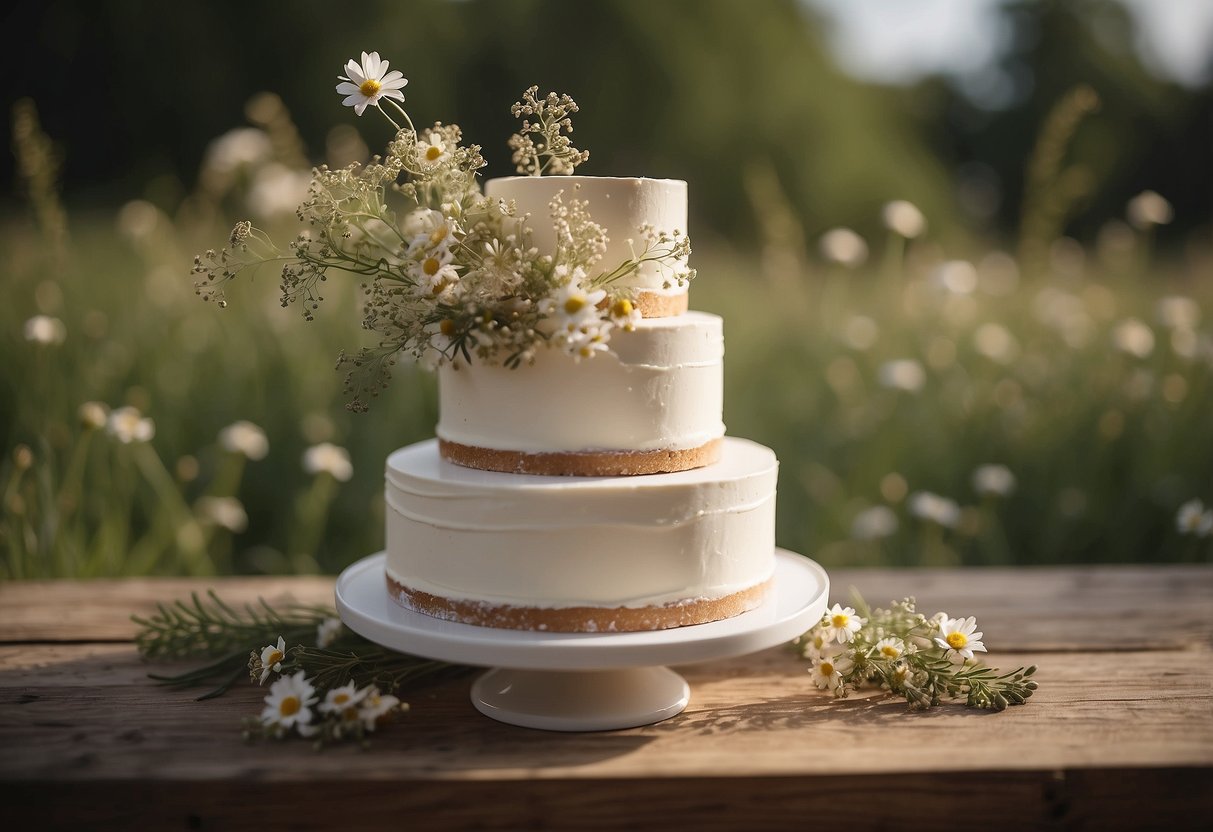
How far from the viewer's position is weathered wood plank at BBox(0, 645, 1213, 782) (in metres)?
1.68

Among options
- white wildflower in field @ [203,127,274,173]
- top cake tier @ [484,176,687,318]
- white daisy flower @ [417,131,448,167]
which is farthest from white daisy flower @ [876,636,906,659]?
white wildflower in field @ [203,127,274,173]

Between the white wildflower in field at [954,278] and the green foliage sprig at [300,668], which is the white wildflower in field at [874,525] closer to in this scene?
the white wildflower in field at [954,278]

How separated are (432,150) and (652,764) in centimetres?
112

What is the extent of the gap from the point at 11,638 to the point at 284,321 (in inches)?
73.3

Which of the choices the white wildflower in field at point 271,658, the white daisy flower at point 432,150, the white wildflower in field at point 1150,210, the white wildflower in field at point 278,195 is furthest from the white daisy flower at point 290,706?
the white wildflower in field at point 1150,210

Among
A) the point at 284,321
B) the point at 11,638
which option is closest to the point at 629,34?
the point at 284,321

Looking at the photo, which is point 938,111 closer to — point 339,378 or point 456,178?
point 339,378

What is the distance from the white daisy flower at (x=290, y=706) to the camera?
71.0 inches

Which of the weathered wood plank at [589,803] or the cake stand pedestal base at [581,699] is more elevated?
the cake stand pedestal base at [581,699]

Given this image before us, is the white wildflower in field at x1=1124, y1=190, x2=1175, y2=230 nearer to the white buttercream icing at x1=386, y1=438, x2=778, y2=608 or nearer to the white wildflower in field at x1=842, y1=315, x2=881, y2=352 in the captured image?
the white wildflower in field at x1=842, y1=315, x2=881, y2=352

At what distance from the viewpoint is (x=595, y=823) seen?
1664 millimetres

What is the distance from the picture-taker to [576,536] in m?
1.76

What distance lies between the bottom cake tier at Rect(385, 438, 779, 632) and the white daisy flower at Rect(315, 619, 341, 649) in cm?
39

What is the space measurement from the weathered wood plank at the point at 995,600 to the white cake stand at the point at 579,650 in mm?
661
